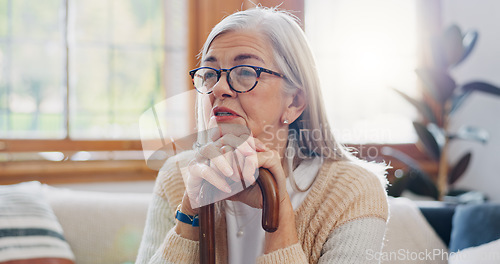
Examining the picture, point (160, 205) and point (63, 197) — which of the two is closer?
point (160, 205)

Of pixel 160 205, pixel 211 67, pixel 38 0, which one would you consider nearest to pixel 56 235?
pixel 160 205

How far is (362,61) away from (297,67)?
205 cm

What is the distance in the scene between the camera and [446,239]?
59.3 inches

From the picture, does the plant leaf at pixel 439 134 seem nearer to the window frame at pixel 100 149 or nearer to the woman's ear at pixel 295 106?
the window frame at pixel 100 149

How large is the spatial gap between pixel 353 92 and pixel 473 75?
2.52 feet

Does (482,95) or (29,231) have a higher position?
(482,95)

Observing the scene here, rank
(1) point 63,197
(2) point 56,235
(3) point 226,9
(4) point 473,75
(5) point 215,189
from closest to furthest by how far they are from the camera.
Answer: (5) point 215,189
(2) point 56,235
(1) point 63,197
(3) point 226,9
(4) point 473,75

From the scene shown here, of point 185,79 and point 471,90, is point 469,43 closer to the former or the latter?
point 471,90

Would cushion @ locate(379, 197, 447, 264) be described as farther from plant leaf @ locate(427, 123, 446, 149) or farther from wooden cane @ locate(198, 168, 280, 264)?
plant leaf @ locate(427, 123, 446, 149)

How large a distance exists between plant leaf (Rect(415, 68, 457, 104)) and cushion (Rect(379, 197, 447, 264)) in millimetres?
1057

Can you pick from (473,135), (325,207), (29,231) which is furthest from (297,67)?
(473,135)

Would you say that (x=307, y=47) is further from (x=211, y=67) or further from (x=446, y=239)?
(x=446, y=239)

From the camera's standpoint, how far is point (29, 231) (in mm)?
1489

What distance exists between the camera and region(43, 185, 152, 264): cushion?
1.57 m
